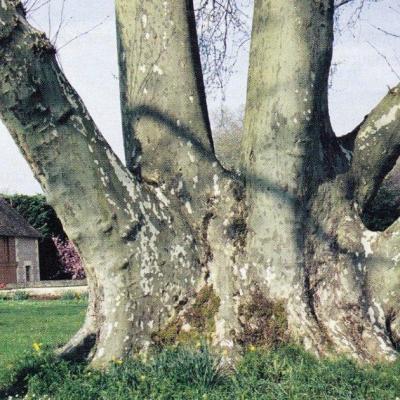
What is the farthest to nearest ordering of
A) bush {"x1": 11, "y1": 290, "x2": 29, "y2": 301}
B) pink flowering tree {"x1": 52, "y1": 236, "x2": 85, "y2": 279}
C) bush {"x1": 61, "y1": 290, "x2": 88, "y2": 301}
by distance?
1. pink flowering tree {"x1": 52, "y1": 236, "x2": 85, "y2": 279}
2. bush {"x1": 11, "y1": 290, "x2": 29, "y2": 301}
3. bush {"x1": 61, "y1": 290, "x2": 88, "y2": 301}

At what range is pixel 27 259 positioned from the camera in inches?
1564

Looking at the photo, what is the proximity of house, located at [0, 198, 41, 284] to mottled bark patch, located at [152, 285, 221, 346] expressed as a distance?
3300 cm

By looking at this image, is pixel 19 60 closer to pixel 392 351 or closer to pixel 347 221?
pixel 347 221

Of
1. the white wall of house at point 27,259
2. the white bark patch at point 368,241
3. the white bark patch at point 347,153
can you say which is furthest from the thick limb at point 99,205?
the white wall of house at point 27,259

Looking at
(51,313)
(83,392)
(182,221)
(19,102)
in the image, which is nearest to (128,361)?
(83,392)

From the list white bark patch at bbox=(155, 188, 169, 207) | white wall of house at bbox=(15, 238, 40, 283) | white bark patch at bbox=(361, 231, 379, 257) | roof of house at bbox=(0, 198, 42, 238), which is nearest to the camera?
white bark patch at bbox=(155, 188, 169, 207)

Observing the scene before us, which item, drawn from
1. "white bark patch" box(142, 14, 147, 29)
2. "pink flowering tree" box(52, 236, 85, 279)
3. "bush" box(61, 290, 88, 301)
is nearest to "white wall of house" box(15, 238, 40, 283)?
"pink flowering tree" box(52, 236, 85, 279)

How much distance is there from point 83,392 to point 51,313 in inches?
444

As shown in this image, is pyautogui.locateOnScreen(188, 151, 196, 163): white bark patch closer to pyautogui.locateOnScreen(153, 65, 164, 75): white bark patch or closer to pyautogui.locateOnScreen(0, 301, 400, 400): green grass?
pyautogui.locateOnScreen(153, 65, 164, 75): white bark patch

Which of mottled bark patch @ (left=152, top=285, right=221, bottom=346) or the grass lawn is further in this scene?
the grass lawn

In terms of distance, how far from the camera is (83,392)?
531 centimetres

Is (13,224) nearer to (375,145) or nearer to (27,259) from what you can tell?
(27,259)

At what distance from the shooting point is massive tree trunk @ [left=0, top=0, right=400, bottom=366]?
614cm

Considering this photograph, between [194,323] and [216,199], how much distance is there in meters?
1.09
